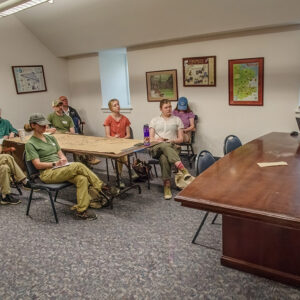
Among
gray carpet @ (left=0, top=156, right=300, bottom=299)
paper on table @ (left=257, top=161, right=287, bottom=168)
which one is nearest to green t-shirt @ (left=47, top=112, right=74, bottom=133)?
gray carpet @ (left=0, top=156, right=300, bottom=299)

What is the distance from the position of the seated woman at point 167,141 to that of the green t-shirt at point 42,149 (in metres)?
1.19

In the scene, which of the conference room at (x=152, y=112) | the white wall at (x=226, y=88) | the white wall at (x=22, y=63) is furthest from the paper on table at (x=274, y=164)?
the white wall at (x=22, y=63)

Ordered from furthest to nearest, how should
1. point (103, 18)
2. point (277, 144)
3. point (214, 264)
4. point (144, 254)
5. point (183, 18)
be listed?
point (103, 18) < point (183, 18) < point (277, 144) < point (144, 254) < point (214, 264)

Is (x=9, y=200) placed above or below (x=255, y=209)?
below

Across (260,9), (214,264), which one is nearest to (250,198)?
(214,264)

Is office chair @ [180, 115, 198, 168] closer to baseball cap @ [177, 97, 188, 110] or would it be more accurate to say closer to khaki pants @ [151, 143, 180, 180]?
baseball cap @ [177, 97, 188, 110]

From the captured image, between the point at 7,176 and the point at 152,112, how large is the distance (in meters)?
2.92

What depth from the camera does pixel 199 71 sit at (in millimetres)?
4906

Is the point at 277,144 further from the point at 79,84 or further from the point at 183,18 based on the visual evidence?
the point at 79,84

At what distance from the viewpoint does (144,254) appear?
8.19 ft

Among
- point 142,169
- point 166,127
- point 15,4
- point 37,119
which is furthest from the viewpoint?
point 142,169

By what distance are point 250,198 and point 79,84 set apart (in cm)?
567

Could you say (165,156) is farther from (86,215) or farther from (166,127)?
(86,215)

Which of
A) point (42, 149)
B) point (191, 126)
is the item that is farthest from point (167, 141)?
point (42, 149)
